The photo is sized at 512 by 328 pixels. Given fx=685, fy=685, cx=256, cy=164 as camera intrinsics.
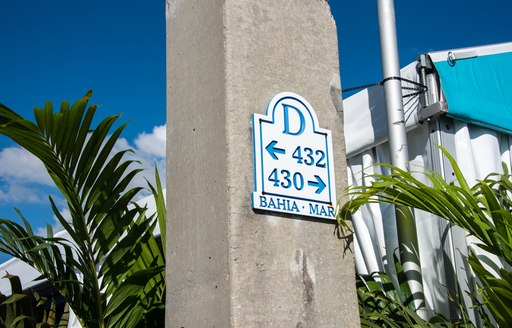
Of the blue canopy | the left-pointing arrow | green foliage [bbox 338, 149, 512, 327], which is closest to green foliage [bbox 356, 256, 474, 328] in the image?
green foliage [bbox 338, 149, 512, 327]

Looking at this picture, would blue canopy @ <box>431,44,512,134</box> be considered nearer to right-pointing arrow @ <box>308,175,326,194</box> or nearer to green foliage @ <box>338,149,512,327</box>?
green foliage @ <box>338,149,512,327</box>

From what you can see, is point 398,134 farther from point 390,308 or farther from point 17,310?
point 17,310

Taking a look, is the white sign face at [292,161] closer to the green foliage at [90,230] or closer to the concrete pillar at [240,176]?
the concrete pillar at [240,176]

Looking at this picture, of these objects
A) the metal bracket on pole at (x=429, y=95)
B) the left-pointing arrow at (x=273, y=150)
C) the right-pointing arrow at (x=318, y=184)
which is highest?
the metal bracket on pole at (x=429, y=95)

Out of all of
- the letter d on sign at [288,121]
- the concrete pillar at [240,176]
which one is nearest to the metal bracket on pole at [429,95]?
the concrete pillar at [240,176]

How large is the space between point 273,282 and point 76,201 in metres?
1.15

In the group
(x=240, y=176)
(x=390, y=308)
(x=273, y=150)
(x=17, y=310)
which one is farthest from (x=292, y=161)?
(x=17, y=310)

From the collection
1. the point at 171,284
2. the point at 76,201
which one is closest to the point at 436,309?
the point at 171,284

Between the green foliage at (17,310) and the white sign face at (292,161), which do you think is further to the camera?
the green foliage at (17,310)

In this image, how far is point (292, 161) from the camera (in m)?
2.83

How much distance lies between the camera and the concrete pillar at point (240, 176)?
2631mm

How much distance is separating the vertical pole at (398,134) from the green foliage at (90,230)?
1381mm

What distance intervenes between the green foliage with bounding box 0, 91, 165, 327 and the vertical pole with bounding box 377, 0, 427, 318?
1381 mm

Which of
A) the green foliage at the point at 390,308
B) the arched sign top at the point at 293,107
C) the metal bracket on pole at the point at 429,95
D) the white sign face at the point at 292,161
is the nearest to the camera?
the white sign face at the point at 292,161
